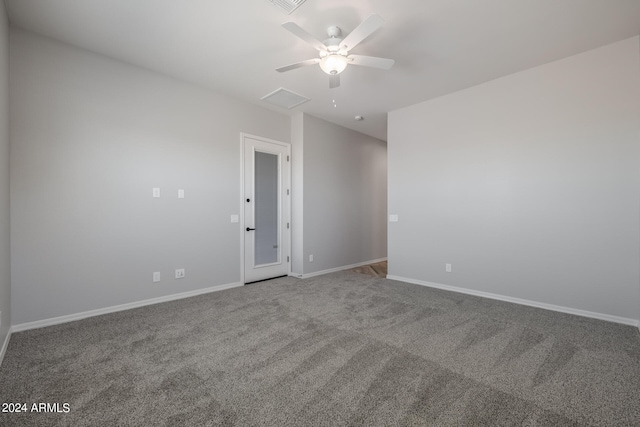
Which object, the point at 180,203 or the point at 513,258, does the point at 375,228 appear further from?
the point at 180,203

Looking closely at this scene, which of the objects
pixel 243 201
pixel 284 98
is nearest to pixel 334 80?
pixel 284 98

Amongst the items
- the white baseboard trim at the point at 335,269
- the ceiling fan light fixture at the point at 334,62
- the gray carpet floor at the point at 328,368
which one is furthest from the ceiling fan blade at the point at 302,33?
the white baseboard trim at the point at 335,269

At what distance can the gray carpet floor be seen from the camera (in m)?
1.55

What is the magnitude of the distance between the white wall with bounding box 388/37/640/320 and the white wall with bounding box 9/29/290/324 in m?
3.04

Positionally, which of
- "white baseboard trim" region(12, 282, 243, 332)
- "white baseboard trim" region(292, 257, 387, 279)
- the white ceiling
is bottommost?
"white baseboard trim" region(292, 257, 387, 279)

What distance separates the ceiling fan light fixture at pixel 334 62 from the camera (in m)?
2.60

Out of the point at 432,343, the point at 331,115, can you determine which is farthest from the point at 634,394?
the point at 331,115

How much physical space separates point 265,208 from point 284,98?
5.79ft

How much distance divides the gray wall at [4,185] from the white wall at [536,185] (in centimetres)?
460

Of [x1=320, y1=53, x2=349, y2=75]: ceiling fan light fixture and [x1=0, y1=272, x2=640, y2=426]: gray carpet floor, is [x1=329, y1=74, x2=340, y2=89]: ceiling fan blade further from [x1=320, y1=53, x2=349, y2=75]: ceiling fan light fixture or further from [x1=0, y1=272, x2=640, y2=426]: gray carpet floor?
[x1=0, y1=272, x2=640, y2=426]: gray carpet floor

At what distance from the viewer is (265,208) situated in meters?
4.66

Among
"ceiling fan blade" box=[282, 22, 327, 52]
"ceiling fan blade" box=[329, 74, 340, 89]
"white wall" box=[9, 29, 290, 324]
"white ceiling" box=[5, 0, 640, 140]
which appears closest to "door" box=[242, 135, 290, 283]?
"white wall" box=[9, 29, 290, 324]

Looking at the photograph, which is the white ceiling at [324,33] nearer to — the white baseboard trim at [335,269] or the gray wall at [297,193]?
the gray wall at [297,193]

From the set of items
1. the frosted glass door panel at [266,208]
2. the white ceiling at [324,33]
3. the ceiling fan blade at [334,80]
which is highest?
the white ceiling at [324,33]
